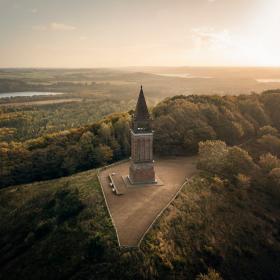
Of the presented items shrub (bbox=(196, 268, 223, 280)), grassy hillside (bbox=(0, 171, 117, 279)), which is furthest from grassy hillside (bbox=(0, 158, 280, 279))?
shrub (bbox=(196, 268, 223, 280))

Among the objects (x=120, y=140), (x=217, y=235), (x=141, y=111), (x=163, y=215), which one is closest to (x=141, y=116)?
(x=141, y=111)

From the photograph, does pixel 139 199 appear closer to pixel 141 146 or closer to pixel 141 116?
pixel 141 146

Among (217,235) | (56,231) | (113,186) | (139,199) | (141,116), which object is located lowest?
(56,231)

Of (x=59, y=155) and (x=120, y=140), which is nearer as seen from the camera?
(x=59, y=155)

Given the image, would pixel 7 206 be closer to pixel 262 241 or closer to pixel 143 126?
pixel 143 126

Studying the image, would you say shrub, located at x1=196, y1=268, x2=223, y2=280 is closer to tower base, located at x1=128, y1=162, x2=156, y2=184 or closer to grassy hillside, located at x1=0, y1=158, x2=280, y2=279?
grassy hillside, located at x1=0, y1=158, x2=280, y2=279

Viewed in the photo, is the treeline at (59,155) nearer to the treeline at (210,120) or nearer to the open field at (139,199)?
the open field at (139,199)

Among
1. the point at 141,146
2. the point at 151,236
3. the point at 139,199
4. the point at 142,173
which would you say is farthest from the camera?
the point at 142,173
